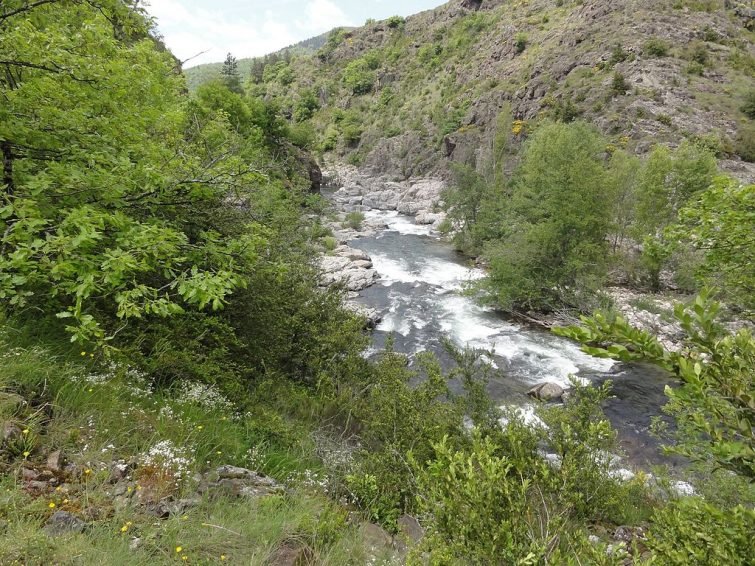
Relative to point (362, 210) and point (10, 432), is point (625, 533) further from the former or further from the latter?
point (362, 210)

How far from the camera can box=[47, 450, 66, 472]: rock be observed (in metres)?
3.05

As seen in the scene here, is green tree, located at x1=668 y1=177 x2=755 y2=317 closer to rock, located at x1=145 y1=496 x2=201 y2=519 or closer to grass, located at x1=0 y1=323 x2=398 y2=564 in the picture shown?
grass, located at x1=0 y1=323 x2=398 y2=564

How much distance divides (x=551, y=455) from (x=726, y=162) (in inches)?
1154

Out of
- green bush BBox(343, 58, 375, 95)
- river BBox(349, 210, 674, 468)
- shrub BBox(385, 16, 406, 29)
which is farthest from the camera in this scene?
shrub BBox(385, 16, 406, 29)

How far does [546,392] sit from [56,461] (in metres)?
11.7

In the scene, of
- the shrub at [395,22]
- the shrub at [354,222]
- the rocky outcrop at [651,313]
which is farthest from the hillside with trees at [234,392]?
the shrub at [395,22]

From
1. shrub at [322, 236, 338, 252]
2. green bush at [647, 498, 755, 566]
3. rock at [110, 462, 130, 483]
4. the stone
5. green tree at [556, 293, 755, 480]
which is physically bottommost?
shrub at [322, 236, 338, 252]

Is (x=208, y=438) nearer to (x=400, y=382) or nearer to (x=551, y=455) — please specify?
(x=400, y=382)

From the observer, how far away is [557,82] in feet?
143

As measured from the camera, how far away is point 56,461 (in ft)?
10.2

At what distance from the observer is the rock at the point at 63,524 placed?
256cm

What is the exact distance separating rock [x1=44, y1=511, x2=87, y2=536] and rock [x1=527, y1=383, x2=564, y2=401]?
11.4m

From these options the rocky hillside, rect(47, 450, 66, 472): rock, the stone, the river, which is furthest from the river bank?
the rocky hillside

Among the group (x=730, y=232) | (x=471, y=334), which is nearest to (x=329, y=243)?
(x=471, y=334)
